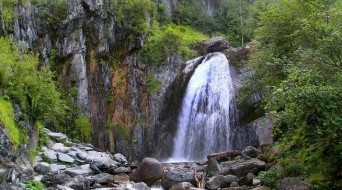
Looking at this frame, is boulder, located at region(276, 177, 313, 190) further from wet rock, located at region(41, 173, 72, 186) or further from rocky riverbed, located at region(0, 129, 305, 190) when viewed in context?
wet rock, located at region(41, 173, 72, 186)

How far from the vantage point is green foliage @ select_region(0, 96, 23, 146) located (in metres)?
15.0

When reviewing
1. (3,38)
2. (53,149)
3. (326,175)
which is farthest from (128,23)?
(326,175)

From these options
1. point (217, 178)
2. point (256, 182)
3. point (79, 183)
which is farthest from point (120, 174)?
point (256, 182)

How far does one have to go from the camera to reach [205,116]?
31375 millimetres

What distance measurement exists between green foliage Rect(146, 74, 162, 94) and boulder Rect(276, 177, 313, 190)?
21.3 meters

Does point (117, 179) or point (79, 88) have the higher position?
point (79, 88)

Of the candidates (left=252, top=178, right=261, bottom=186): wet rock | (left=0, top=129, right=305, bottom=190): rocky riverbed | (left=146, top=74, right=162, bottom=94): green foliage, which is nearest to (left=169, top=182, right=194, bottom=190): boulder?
(left=0, top=129, right=305, bottom=190): rocky riverbed

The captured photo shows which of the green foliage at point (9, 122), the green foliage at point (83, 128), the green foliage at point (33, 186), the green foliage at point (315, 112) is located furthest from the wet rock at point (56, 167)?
the green foliage at point (315, 112)

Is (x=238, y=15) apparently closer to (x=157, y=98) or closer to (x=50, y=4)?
Answer: (x=157, y=98)

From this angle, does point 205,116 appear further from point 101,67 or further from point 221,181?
point 221,181

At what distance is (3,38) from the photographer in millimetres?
22203

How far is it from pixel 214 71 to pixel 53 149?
54.9ft

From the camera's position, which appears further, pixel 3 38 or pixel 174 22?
pixel 174 22

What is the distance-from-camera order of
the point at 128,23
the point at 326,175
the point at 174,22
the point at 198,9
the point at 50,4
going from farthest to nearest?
the point at 198,9, the point at 174,22, the point at 128,23, the point at 50,4, the point at 326,175
